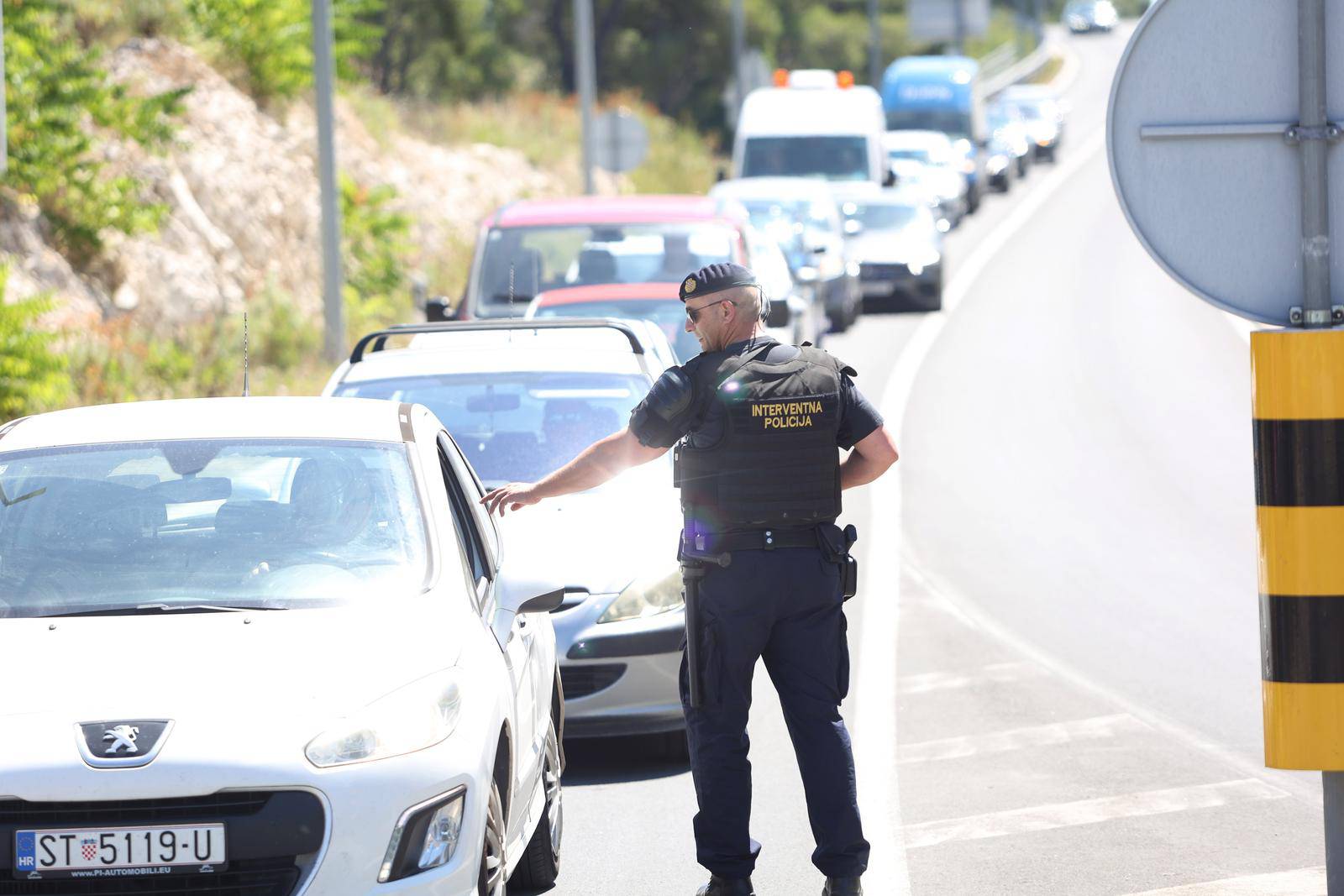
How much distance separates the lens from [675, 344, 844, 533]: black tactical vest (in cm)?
555

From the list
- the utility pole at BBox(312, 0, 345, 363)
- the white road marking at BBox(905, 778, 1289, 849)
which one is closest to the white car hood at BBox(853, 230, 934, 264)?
the utility pole at BBox(312, 0, 345, 363)

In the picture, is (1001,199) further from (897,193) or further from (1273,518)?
(1273,518)

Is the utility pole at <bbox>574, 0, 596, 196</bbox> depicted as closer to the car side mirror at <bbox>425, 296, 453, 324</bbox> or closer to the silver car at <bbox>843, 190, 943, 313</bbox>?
the silver car at <bbox>843, 190, 943, 313</bbox>

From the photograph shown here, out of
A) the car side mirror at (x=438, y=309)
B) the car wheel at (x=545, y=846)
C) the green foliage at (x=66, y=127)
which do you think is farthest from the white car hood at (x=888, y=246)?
the car wheel at (x=545, y=846)

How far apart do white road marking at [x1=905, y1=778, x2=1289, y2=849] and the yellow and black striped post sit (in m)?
1.92

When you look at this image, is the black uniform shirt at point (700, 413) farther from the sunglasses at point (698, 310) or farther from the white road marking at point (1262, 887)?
the white road marking at point (1262, 887)

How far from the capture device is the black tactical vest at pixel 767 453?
555cm

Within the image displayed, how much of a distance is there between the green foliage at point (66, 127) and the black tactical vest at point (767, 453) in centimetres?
1344

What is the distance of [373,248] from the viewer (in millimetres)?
25281

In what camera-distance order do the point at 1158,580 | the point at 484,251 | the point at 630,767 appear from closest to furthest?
the point at 630,767 < the point at 1158,580 < the point at 484,251

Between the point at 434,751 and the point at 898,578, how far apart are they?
738 centimetres

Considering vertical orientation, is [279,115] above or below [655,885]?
above

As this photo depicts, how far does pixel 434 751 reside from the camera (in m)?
4.65

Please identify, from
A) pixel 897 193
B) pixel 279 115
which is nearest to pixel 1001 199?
pixel 897 193
